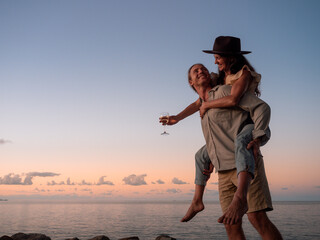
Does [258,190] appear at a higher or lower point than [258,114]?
lower

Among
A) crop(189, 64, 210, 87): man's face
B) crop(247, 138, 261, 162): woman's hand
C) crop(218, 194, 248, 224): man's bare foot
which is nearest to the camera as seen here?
crop(218, 194, 248, 224): man's bare foot

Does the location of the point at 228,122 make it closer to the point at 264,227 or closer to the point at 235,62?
the point at 235,62

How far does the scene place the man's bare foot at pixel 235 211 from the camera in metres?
2.59

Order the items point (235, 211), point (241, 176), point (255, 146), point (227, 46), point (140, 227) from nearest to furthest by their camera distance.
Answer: point (235, 211) → point (241, 176) → point (255, 146) → point (227, 46) → point (140, 227)

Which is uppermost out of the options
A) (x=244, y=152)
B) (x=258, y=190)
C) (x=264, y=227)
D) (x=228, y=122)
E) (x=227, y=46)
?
(x=227, y=46)

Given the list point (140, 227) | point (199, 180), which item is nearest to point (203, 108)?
point (199, 180)

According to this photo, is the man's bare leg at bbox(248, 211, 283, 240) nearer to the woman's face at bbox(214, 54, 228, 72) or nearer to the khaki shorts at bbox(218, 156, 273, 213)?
the khaki shorts at bbox(218, 156, 273, 213)

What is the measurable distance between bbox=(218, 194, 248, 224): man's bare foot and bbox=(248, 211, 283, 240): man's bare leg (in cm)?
44

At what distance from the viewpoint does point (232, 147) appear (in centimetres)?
313

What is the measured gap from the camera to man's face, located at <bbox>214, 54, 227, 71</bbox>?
3.40 meters

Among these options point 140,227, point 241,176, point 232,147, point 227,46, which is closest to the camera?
point 241,176

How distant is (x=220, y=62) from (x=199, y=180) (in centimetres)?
130

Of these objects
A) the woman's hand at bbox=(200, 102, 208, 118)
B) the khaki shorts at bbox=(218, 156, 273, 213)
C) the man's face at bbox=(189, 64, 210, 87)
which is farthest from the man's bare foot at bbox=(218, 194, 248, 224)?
the man's face at bbox=(189, 64, 210, 87)

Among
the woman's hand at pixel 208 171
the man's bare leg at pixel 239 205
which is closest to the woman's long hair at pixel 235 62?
the woman's hand at pixel 208 171
